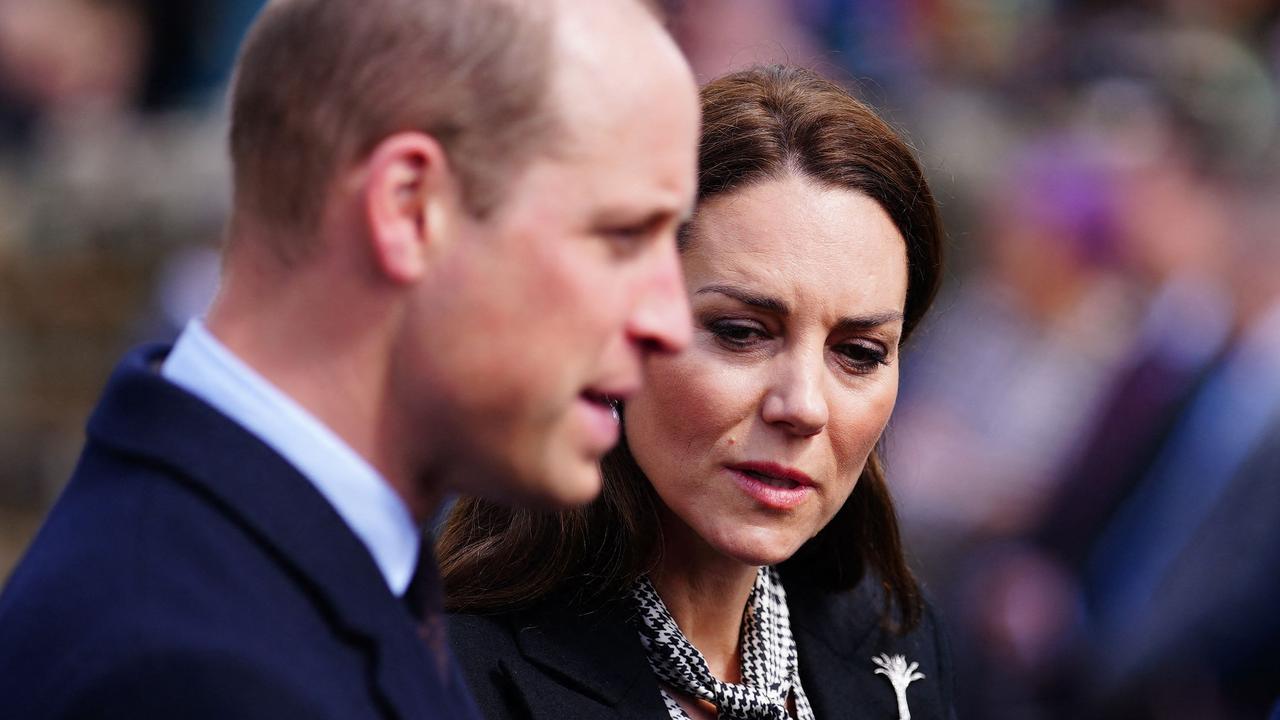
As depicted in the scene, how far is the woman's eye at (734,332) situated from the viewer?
2.62 metres

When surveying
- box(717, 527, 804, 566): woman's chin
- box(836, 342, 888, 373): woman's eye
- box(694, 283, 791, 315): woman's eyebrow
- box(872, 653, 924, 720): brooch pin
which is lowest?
box(717, 527, 804, 566): woman's chin

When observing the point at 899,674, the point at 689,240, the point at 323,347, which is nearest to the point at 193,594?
the point at 323,347

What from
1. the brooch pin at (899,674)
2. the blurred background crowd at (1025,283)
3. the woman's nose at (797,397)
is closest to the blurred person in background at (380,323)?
the woman's nose at (797,397)

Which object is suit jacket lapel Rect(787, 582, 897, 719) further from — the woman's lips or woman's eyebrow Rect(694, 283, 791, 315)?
woman's eyebrow Rect(694, 283, 791, 315)

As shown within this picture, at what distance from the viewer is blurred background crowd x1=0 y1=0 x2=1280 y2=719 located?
529 cm

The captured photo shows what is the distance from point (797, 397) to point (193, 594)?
4.24 feet

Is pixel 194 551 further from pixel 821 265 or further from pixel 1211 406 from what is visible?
pixel 1211 406

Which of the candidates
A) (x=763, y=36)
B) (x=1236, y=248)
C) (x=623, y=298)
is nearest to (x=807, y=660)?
(x=623, y=298)

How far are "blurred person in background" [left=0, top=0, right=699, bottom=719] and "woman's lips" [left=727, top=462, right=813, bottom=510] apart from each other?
950 mm

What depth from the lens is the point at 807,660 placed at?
3029 millimetres

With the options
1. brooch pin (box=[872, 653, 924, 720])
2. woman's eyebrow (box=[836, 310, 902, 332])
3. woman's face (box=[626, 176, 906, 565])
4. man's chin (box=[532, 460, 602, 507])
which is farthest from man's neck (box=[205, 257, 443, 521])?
brooch pin (box=[872, 653, 924, 720])

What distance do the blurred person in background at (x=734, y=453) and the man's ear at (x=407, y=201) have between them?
3.52 ft

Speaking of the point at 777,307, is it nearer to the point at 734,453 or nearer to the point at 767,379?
the point at 767,379

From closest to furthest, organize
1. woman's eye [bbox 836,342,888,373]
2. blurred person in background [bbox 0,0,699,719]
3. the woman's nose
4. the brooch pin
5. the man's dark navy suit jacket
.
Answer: the man's dark navy suit jacket → blurred person in background [bbox 0,0,699,719] → the woman's nose → woman's eye [bbox 836,342,888,373] → the brooch pin
